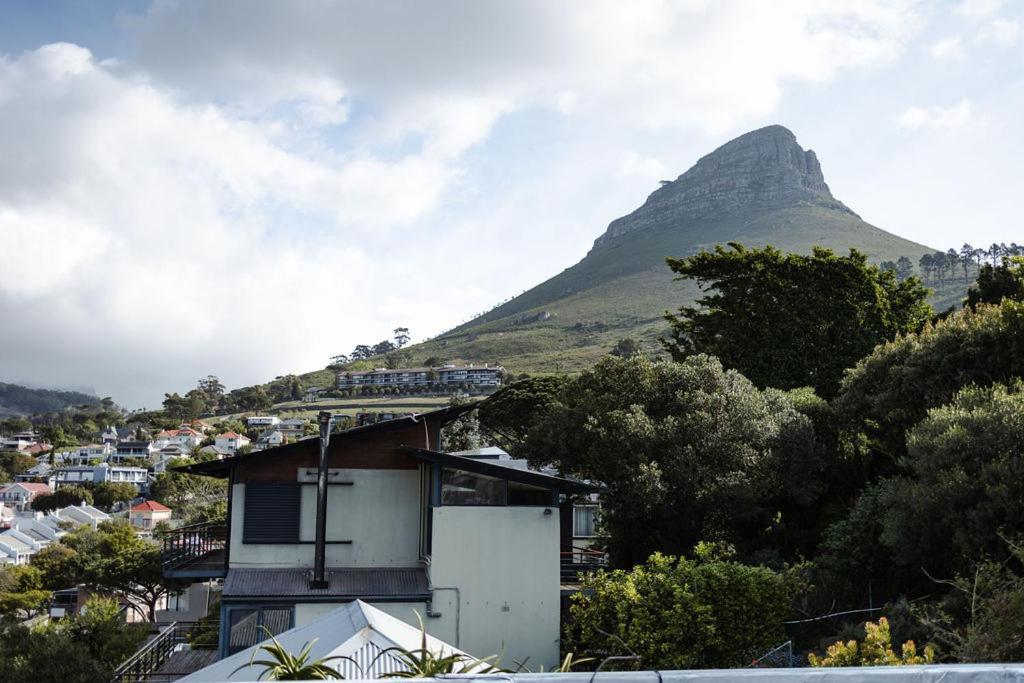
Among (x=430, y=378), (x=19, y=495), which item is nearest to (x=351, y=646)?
(x=19, y=495)

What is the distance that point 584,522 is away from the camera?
90.2 feet

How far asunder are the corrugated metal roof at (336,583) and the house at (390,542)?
0.12 ft

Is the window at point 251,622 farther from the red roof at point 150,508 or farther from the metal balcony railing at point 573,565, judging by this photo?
the red roof at point 150,508

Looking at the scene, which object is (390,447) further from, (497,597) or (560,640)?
(560,640)

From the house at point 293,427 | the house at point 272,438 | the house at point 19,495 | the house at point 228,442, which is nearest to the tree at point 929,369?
the house at point 19,495

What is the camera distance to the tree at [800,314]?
34562 millimetres

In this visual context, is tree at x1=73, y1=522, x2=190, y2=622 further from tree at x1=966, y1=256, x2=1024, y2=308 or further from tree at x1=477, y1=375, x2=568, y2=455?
tree at x1=966, y1=256, x2=1024, y2=308

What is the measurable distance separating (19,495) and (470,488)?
109 metres

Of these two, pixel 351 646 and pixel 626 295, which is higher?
pixel 626 295

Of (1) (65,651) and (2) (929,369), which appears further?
(2) (929,369)

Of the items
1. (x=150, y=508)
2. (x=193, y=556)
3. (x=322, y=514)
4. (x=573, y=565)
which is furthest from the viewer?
(x=150, y=508)

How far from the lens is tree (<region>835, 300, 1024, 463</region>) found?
778 inches

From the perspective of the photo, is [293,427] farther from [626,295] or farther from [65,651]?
[65,651]

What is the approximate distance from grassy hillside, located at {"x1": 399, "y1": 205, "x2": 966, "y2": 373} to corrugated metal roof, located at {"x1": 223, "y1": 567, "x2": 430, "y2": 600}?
306 feet
